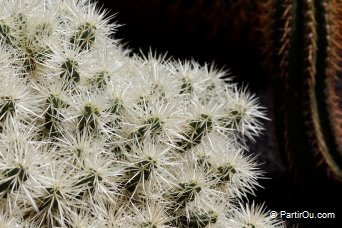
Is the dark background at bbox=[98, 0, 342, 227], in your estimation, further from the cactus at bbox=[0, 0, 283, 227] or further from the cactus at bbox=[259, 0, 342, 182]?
the cactus at bbox=[0, 0, 283, 227]

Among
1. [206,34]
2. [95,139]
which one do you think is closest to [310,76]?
[95,139]

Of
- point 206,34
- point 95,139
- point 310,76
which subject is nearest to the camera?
point 95,139

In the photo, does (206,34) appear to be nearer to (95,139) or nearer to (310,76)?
(310,76)

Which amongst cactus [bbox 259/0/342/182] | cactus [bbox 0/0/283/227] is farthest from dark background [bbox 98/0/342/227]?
cactus [bbox 0/0/283/227]

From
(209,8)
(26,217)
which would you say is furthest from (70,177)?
(209,8)

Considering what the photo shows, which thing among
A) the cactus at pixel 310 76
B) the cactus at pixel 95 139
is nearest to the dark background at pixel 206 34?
the cactus at pixel 310 76

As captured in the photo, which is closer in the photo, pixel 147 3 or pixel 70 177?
pixel 70 177

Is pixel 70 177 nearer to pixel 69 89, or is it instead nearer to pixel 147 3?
pixel 69 89
